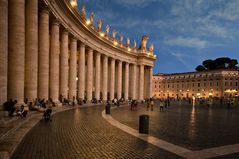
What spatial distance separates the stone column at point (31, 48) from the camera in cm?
2161

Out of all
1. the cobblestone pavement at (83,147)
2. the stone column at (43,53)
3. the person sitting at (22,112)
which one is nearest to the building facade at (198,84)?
the stone column at (43,53)

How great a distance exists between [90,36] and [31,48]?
88.6 ft

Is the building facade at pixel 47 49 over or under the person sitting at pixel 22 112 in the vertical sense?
over

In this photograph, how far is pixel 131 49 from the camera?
74125 millimetres

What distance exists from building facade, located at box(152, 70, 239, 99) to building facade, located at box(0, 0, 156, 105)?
3113 inches

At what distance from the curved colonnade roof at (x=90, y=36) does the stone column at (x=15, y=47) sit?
7261mm

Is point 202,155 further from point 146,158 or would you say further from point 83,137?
point 83,137

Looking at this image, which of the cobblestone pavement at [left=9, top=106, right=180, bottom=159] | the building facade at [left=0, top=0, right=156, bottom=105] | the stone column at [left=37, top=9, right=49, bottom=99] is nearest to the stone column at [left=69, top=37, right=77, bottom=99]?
the building facade at [left=0, top=0, right=156, bottom=105]

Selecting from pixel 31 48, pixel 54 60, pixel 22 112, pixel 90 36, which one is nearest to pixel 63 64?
pixel 54 60

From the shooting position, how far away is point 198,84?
133000mm

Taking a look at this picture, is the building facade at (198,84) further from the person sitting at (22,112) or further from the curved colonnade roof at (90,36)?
the person sitting at (22,112)

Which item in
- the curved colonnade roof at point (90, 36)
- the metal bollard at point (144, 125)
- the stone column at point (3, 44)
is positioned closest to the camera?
the metal bollard at point (144, 125)

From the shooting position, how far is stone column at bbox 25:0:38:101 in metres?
21.6

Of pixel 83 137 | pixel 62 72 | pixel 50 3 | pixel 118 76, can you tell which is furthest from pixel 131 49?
pixel 83 137
